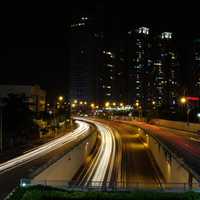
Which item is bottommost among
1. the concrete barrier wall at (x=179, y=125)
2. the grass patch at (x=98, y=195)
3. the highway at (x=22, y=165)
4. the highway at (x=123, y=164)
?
the highway at (x=123, y=164)

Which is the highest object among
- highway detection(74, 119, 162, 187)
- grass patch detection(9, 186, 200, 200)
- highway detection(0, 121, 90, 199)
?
grass patch detection(9, 186, 200, 200)

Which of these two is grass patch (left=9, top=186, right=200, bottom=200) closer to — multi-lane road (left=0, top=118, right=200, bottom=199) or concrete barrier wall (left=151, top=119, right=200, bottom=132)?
multi-lane road (left=0, top=118, right=200, bottom=199)

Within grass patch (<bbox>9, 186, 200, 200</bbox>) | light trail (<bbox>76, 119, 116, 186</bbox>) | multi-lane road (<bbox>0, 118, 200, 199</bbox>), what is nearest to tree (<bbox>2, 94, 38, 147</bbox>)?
multi-lane road (<bbox>0, 118, 200, 199</bbox>)

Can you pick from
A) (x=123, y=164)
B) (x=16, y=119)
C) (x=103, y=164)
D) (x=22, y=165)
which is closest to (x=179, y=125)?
(x=123, y=164)

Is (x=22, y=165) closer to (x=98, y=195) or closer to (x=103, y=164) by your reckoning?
(x=103, y=164)

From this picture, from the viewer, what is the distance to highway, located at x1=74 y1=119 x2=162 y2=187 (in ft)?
165

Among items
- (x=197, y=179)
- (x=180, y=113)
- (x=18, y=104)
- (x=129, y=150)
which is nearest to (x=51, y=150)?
(x=18, y=104)

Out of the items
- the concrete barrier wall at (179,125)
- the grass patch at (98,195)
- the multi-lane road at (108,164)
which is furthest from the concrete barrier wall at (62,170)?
the concrete barrier wall at (179,125)

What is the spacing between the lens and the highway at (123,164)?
5038cm

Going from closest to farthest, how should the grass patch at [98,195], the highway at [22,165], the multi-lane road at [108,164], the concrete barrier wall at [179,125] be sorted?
1. the grass patch at [98,195]
2. the highway at [22,165]
3. the multi-lane road at [108,164]
4. the concrete barrier wall at [179,125]

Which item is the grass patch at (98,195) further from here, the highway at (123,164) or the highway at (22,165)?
the highway at (123,164)

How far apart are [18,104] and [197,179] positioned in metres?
51.3

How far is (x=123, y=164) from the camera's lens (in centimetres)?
6219

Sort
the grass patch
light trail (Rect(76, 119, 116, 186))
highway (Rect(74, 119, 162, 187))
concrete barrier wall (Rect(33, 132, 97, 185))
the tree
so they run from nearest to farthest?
the grass patch, concrete barrier wall (Rect(33, 132, 97, 185)), light trail (Rect(76, 119, 116, 186)), highway (Rect(74, 119, 162, 187)), the tree
